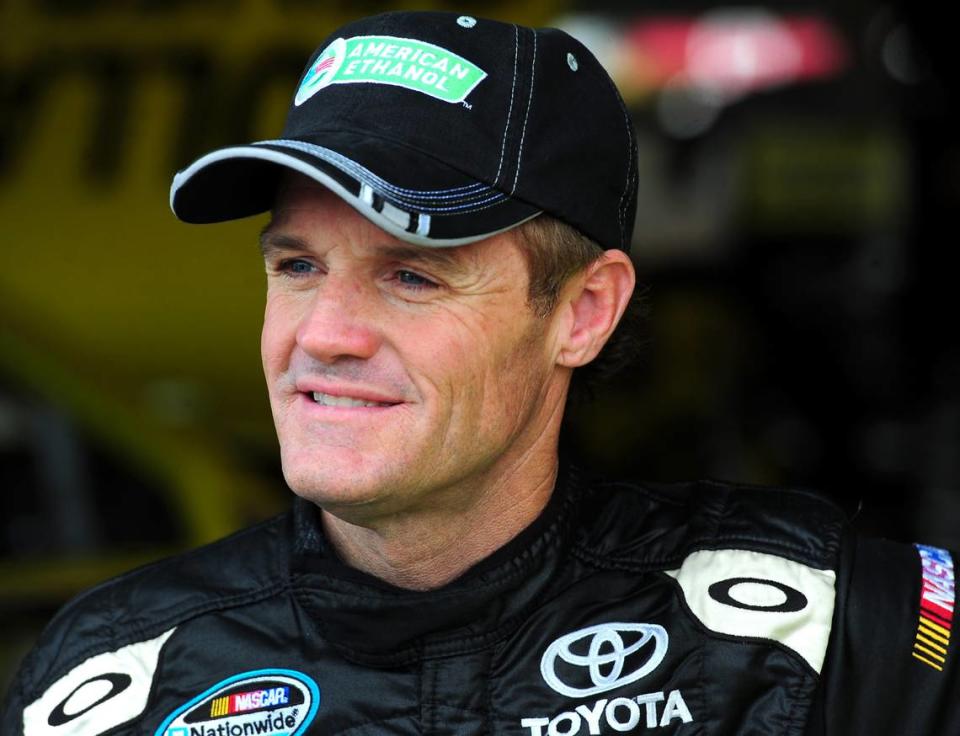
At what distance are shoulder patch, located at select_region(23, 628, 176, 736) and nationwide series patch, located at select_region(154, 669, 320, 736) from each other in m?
0.06

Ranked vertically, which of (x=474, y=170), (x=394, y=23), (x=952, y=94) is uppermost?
(x=952, y=94)

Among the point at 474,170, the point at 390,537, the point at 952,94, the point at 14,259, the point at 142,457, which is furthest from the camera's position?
the point at 952,94

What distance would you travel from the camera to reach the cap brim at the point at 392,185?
4.67 ft

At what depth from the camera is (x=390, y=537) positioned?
1603 mm

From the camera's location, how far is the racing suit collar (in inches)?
61.5

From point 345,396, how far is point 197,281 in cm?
271

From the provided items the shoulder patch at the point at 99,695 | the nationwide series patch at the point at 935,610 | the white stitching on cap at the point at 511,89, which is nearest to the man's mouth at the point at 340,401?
the white stitching on cap at the point at 511,89

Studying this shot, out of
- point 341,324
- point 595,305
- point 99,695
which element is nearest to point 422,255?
point 341,324

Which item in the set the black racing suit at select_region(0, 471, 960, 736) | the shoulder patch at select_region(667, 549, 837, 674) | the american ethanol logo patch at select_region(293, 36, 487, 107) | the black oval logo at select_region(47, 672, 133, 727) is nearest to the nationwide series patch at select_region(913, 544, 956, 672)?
the black racing suit at select_region(0, 471, 960, 736)

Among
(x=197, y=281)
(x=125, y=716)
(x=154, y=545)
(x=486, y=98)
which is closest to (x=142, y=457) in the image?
(x=154, y=545)

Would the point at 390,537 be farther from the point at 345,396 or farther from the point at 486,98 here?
the point at 486,98

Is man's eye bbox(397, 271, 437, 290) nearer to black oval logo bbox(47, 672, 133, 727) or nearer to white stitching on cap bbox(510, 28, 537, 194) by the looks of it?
white stitching on cap bbox(510, 28, 537, 194)

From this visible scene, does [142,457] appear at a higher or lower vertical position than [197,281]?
lower

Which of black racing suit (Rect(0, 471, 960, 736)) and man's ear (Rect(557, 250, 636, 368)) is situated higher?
man's ear (Rect(557, 250, 636, 368))
